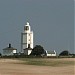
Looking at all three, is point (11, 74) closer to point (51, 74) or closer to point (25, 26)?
point (51, 74)

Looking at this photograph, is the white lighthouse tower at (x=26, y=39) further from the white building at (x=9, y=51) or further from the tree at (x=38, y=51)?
the tree at (x=38, y=51)

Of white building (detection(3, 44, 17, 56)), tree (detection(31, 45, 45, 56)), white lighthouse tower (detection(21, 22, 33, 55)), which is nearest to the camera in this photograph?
tree (detection(31, 45, 45, 56))

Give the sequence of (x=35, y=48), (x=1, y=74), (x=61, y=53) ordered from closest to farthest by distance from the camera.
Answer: (x=1, y=74) → (x=35, y=48) → (x=61, y=53)

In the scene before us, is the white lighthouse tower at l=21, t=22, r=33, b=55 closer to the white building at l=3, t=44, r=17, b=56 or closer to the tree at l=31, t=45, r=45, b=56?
the white building at l=3, t=44, r=17, b=56

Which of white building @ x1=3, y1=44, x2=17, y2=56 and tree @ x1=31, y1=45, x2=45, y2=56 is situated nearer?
tree @ x1=31, y1=45, x2=45, y2=56

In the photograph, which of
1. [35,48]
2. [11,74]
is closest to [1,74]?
[11,74]

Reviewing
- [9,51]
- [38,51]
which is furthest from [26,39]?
[38,51]

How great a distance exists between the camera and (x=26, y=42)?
462 ft

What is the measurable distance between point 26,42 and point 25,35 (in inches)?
109

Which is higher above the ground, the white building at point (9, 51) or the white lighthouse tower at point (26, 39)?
the white lighthouse tower at point (26, 39)

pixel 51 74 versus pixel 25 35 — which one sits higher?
pixel 25 35

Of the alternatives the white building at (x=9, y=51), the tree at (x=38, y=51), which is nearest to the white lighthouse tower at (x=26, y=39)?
the white building at (x=9, y=51)

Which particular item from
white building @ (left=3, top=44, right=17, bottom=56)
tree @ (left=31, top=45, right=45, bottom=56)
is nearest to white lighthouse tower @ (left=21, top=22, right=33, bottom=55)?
white building @ (left=3, top=44, right=17, bottom=56)

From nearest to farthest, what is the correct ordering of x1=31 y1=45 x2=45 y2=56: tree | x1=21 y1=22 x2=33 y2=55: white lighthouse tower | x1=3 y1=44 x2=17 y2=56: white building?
x1=31 y1=45 x2=45 y2=56: tree < x1=21 y1=22 x2=33 y2=55: white lighthouse tower < x1=3 y1=44 x2=17 y2=56: white building
